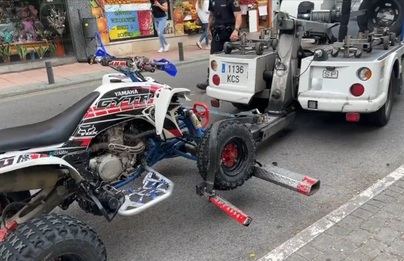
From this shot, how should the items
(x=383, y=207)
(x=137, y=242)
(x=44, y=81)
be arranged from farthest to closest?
(x=44, y=81) → (x=383, y=207) → (x=137, y=242)

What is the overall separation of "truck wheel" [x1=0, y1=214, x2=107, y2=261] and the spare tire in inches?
232

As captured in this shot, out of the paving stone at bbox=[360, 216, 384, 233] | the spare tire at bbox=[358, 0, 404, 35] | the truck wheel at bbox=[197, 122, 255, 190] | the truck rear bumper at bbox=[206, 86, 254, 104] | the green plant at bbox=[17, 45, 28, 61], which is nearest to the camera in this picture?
the paving stone at bbox=[360, 216, 384, 233]

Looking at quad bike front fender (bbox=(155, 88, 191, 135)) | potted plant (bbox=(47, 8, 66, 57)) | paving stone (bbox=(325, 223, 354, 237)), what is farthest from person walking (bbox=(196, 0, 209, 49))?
paving stone (bbox=(325, 223, 354, 237))

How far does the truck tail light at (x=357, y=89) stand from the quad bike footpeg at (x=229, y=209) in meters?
2.11

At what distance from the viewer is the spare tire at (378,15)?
6984 millimetres

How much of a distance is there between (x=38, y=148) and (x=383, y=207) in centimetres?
274

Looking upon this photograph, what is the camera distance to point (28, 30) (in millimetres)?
12773

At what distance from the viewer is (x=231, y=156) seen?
4.04 metres

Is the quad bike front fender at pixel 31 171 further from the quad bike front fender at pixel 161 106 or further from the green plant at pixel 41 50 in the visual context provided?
the green plant at pixel 41 50

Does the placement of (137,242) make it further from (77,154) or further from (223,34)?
(223,34)

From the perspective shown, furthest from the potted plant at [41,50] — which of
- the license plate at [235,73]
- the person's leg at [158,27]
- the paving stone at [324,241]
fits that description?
the paving stone at [324,241]

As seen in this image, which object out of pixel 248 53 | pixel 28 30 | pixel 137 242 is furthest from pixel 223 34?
pixel 28 30

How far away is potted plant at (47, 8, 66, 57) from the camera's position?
12.9m

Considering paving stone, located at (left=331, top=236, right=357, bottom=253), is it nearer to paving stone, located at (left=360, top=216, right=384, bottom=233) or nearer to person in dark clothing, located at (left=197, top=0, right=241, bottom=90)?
paving stone, located at (left=360, top=216, right=384, bottom=233)
